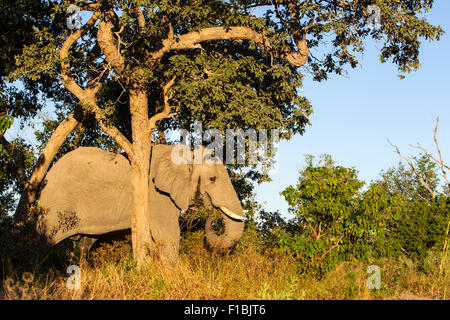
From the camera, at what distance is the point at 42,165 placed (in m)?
15.3

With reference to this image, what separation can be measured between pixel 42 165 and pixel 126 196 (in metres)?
2.83

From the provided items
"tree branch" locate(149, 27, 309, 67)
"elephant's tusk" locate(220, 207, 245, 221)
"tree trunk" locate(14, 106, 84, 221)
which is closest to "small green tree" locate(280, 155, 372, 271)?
"elephant's tusk" locate(220, 207, 245, 221)

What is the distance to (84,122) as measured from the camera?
1686 cm

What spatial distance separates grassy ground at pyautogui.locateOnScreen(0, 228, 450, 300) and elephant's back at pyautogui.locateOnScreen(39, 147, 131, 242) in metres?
2.79

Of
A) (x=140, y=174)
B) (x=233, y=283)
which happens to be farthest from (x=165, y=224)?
(x=233, y=283)

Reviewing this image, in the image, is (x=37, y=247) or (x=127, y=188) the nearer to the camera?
(x=37, y=247)

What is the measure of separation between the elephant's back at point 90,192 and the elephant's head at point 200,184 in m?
1.39

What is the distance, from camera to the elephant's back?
47.9 ft

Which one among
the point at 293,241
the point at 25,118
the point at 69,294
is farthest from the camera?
the point at 25,118

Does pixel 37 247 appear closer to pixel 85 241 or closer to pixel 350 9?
pixel 85 241

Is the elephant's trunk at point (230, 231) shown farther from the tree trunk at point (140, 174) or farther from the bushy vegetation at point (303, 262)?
the tree trunk at point (140, 174)

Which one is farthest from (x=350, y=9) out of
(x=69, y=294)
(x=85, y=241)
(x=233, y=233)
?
(x=69, y=294)

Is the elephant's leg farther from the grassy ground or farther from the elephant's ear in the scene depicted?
the grassy ground

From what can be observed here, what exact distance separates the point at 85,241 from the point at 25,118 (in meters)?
5.85
